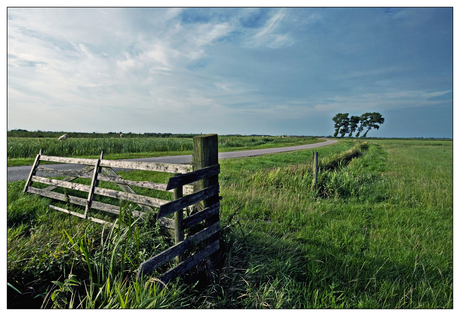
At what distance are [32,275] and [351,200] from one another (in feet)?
28.0

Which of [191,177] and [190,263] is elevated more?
[191,177]

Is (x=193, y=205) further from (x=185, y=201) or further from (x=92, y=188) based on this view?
(x=92, y=188)

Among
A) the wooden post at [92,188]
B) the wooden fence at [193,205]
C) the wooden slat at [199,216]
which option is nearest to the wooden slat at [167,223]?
the wooden fence at [193,205]

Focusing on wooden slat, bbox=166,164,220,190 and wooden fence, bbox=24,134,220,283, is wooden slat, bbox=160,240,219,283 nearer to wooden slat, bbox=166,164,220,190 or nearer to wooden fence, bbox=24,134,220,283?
wooden fence, bbox=24,134,220,283

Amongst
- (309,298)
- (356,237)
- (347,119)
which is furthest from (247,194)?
(347,119)

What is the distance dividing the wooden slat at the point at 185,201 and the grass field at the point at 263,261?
606 millimetres

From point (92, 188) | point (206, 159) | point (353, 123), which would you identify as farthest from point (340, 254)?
point (353, 123)

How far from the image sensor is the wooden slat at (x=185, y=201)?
105 inches

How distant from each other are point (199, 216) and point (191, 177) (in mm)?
598

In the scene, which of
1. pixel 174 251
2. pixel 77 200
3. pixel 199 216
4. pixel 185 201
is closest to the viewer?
pixel 174 251

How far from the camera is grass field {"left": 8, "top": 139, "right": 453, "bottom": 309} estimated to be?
2904 millimetres

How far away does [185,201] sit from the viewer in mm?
3014

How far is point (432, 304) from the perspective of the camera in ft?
10.5

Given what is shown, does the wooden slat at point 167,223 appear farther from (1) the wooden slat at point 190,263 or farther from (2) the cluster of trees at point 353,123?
(2) the cluster of trees at point 353,123
